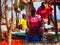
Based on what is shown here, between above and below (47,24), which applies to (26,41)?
below

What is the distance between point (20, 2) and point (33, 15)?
0.35 metres

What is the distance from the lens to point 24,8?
16.7 feet

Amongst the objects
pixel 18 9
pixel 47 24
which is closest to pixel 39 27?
pixel 47 24

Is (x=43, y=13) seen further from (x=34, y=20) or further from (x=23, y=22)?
(x=23, y=22)

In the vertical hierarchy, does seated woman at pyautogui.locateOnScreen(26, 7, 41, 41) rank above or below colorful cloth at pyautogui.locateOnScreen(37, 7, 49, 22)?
below

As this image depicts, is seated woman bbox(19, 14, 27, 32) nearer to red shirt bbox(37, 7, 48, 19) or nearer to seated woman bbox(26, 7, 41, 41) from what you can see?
seated woman bbox(26, 7, 41, 41)

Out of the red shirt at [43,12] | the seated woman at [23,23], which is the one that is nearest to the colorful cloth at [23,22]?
the seated woman at [23,23]

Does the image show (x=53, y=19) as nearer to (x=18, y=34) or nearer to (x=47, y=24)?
(x=47, y=24)

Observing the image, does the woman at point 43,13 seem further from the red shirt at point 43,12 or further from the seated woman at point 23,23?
the seated woman at point 23,23

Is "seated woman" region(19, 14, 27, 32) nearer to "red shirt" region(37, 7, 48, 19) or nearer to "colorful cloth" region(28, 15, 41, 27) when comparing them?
"colorful cloth" region(28, 15, 41, 27)

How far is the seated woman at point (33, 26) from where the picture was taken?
5.14 meters

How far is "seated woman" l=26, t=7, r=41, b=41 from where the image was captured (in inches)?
203

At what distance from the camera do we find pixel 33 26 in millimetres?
5172

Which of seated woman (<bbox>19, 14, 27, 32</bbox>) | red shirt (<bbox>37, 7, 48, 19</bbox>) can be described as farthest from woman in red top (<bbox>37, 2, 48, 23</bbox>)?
seated woman (<bbox>19, 14, 27, 32</bbox>)
